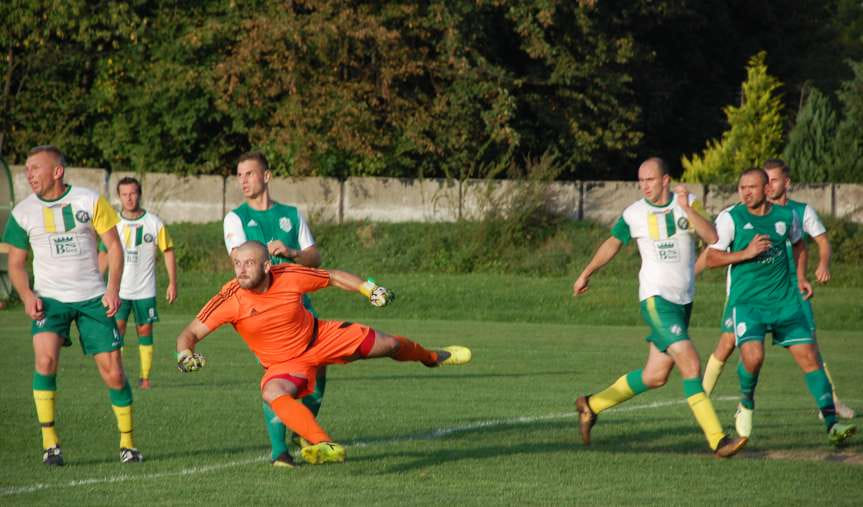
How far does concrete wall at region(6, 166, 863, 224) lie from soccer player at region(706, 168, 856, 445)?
21231 mm

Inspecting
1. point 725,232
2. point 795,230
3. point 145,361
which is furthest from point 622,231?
point 145,361

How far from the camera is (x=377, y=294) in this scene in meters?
8.56

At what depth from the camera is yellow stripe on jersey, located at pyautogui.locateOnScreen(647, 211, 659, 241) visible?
1011 cm

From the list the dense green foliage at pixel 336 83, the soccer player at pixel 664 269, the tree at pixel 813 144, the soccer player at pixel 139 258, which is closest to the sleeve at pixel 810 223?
the soccer player at pixel 664 269

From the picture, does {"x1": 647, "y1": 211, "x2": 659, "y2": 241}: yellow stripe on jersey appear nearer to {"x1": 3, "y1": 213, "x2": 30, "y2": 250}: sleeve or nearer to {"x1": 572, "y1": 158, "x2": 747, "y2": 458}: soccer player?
{"x1": 572, "y1": 158, "x2": 747, "y2": 458}: soccer player

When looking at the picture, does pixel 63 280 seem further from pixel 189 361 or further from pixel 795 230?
pixel 795 230

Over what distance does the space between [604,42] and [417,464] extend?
26430 mm

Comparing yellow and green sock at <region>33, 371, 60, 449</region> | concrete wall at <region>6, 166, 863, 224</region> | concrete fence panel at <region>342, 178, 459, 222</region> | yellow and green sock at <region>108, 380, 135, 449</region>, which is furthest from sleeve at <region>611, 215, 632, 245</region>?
Result: concrete fence panel at <region>342, 178, 459, 222</region>

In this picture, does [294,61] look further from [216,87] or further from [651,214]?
[651,214]

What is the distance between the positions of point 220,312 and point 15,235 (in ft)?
6.24

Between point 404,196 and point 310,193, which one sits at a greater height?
point 310,193

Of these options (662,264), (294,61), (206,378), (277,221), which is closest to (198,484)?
(277,221)

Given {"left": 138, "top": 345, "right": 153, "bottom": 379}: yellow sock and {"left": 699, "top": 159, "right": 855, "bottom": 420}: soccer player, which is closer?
{"left": 699, "top": 159, "right": 855, "bottom": 420}: soccer player

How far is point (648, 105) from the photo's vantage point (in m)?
39.7
